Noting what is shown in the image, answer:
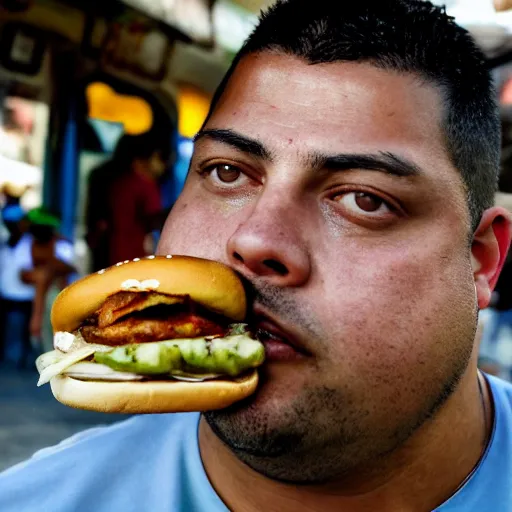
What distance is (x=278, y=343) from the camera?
1.64 meters

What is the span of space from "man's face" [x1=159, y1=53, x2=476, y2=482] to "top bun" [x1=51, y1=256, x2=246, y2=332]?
0.06 meters

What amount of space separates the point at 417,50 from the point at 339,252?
722 mm

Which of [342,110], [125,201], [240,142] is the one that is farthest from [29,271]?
[342,110]

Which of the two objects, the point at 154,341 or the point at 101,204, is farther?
the point at 101,204

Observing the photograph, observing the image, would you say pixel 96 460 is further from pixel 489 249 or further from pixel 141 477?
pixel 489 249

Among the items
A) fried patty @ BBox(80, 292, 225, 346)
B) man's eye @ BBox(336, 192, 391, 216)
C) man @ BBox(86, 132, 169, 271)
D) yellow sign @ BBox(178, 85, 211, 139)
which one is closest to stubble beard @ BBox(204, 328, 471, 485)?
fried patty @ BBox(80, 292, 225, 346)

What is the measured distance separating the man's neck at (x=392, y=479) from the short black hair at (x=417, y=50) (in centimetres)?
68

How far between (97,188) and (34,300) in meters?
2.08

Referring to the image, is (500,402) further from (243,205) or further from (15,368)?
(15,368)

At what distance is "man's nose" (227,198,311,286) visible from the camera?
1602mm

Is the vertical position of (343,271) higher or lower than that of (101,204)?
higher

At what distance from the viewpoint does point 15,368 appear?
802 centimetres

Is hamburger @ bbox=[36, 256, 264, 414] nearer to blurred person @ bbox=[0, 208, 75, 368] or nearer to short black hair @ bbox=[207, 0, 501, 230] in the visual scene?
short black hair @ bbox=[207, 0, 501, 230]

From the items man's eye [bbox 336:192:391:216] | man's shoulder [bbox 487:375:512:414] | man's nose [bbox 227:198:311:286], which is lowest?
man's shoulder [bbox 487:375:512:414]
